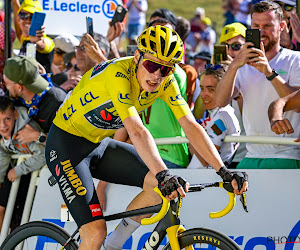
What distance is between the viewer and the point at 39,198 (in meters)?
6.66

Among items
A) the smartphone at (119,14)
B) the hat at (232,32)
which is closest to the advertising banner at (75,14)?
the smartphone at (119,14)

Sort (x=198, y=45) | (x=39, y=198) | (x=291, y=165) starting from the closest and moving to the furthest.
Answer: (x=291, y=165) → (x=39, y=198) → (x=198, y=45)

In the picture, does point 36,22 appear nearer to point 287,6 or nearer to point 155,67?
point 287,6

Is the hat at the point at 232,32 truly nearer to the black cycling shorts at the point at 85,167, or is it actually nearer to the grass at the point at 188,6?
the black cycling shorts at the point at 85,167

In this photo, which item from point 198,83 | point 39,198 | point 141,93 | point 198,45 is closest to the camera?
point 141,93

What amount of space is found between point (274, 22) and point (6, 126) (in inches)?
113

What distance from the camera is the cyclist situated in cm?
468

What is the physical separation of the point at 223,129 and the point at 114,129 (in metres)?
1.39

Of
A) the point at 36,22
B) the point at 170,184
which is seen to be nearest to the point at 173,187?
the point at 170,184

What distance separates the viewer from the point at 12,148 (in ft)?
22.5

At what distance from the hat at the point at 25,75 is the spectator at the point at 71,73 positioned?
30.2 inches

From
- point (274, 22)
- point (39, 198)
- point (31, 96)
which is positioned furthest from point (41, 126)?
point (274, 22)

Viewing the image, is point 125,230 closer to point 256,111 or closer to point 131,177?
point 131,177

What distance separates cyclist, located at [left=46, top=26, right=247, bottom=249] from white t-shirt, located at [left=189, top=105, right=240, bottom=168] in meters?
1.15
